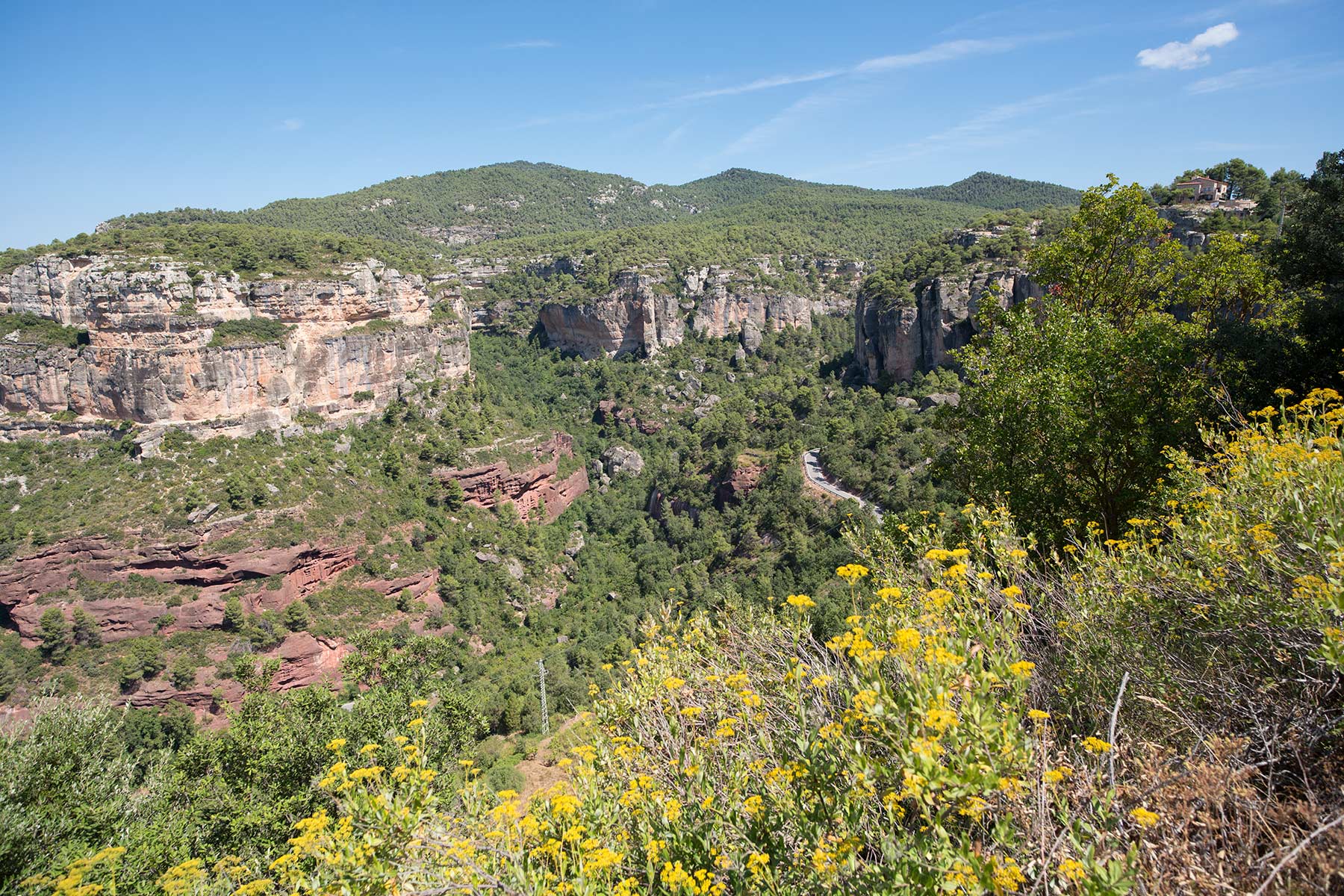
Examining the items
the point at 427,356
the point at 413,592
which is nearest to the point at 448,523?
the point at 413,592

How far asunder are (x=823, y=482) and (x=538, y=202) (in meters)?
102

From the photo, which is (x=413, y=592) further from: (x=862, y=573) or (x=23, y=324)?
(x=862, y=573)

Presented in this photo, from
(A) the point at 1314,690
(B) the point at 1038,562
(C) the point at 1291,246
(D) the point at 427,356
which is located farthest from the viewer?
(D) the point at 427,356

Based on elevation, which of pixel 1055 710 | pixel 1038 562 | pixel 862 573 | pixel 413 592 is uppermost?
pixel 862 573

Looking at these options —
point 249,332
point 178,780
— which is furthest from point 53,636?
point 178,780

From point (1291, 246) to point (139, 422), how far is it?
170 feet

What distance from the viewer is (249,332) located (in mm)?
42281

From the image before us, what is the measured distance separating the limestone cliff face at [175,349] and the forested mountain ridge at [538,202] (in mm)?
42534

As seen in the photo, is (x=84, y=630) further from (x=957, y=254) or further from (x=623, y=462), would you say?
(x=957, y=254)

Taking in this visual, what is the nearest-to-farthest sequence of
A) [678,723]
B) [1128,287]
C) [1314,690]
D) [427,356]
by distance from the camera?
[1314,690] → [678,723] → [1128,287] → [427,356]

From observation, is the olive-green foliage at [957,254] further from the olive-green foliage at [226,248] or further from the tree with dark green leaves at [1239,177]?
the olive-green foliage at [226,248]

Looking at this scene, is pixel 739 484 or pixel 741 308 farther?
pixel 741 308

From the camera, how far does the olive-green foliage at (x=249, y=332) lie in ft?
134

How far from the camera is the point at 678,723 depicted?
5613 millimetres
